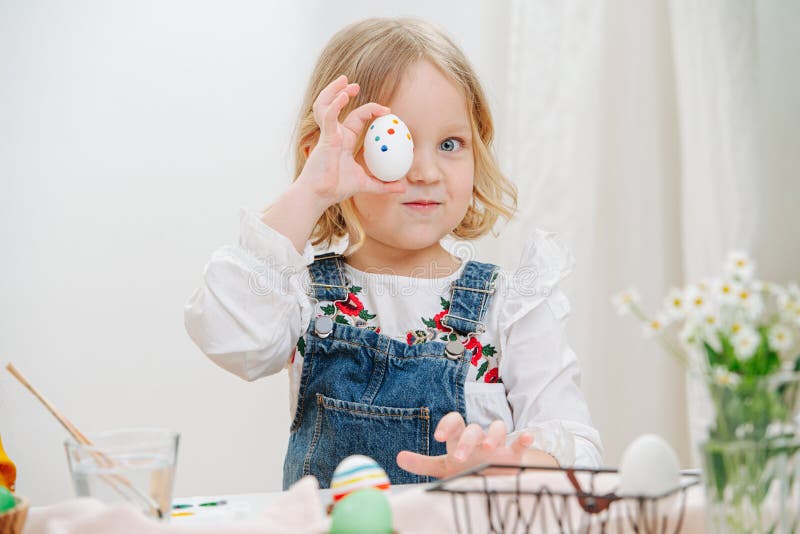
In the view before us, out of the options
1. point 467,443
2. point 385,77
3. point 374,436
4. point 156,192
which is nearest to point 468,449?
point 467,443

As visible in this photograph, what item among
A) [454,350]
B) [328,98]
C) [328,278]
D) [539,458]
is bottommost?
[539,458]

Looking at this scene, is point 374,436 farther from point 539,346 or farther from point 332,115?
point 332,115

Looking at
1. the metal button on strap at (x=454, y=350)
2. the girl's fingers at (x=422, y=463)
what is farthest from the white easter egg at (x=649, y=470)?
the metal button on strap at (x=454, y=350)

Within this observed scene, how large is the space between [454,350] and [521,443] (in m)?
0.40

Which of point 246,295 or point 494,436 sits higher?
point 246,295

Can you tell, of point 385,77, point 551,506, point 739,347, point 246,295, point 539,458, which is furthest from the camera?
point 385,77

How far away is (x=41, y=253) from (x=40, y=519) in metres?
1.38

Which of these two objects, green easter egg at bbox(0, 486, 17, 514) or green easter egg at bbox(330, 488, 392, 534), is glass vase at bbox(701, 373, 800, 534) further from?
green easter egg at bbox(0, 486, 17, 514)

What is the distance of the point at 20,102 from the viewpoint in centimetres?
185

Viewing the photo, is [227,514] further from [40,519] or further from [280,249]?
[280,249]

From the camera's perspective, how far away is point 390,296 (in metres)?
1.26

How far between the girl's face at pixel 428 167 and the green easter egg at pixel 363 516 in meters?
0.68

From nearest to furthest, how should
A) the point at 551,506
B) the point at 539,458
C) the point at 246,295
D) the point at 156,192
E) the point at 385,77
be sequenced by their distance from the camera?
1. the point at 551,506
2. the point at 539,458
3. the point at 246,295
4. the point at 385,77
5. the point at 156,192

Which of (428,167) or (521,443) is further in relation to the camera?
(428,167)
